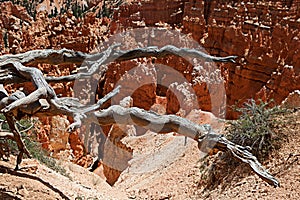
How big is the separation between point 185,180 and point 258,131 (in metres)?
2.15

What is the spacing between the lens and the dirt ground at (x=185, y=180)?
16.3 feet

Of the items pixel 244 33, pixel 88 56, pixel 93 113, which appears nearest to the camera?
pixel 93 113

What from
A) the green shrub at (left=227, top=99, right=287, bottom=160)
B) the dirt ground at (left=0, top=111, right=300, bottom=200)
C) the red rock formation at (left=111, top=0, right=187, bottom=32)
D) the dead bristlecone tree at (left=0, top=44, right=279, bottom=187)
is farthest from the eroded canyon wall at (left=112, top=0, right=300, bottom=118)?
→ the dead bristlecone tree at (left=0, top=44, right=279, bottom=187)

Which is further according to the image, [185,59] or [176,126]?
[185,59]

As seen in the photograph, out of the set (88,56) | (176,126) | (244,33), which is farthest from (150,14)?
(176,126)

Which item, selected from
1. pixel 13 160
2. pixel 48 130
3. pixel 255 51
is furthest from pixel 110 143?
pixel 255 51

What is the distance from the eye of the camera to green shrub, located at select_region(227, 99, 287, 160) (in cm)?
604

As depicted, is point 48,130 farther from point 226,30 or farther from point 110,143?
point 226,30

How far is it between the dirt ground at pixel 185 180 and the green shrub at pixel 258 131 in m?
0.18

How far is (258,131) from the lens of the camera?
6.13 m

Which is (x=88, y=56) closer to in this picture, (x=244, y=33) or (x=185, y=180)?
(x=185, y=180)

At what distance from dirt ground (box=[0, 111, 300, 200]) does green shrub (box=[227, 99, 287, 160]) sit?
181mm

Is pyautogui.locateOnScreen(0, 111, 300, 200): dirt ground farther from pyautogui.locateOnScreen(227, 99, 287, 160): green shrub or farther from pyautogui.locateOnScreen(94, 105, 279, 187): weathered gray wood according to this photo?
pyautogui.locateOnScreen(94, 105, 279, 187): weathered gray wood

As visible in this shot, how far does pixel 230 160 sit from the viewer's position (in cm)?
644
